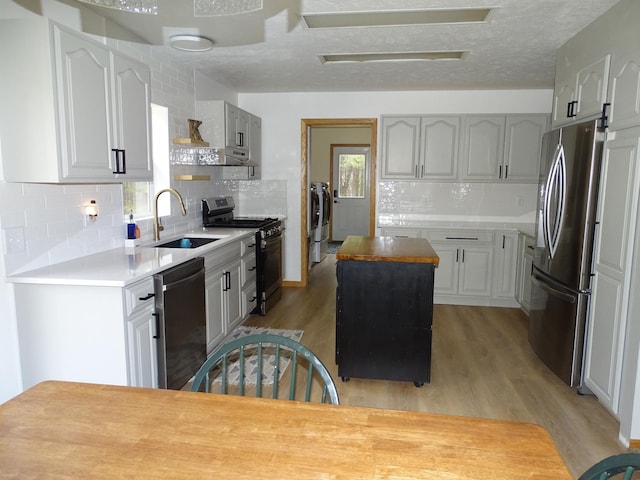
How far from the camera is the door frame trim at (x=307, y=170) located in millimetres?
5161

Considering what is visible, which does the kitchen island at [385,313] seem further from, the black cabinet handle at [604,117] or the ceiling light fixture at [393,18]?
the ceiling light fixture at [393,18]

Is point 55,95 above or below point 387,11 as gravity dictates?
below

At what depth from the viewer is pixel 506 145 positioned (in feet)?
15.6

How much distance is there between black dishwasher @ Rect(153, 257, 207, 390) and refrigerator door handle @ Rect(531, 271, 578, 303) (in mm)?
2448

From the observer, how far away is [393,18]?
284 cm

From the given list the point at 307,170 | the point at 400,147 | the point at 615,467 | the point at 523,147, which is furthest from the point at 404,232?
the point at 615,467

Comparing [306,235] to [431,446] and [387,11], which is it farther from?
[431,446]

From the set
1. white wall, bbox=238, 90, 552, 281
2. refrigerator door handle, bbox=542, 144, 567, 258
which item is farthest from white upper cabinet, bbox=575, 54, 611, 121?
white wall, bbox=238, 90, 552, 281

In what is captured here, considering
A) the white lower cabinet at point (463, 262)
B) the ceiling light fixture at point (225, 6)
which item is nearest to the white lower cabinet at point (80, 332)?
the ceiling light fixture at point (225, 6)

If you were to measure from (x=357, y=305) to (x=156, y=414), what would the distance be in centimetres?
189

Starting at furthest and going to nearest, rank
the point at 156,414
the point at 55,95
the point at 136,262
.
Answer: the point at 136,262
the point at 55,95
the point at 156,414

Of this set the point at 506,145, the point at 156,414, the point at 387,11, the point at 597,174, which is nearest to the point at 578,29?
the point at 597,174

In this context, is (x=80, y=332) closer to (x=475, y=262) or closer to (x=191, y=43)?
(x=191, y=43)

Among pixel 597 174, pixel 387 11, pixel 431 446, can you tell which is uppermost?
pixel 387 11
